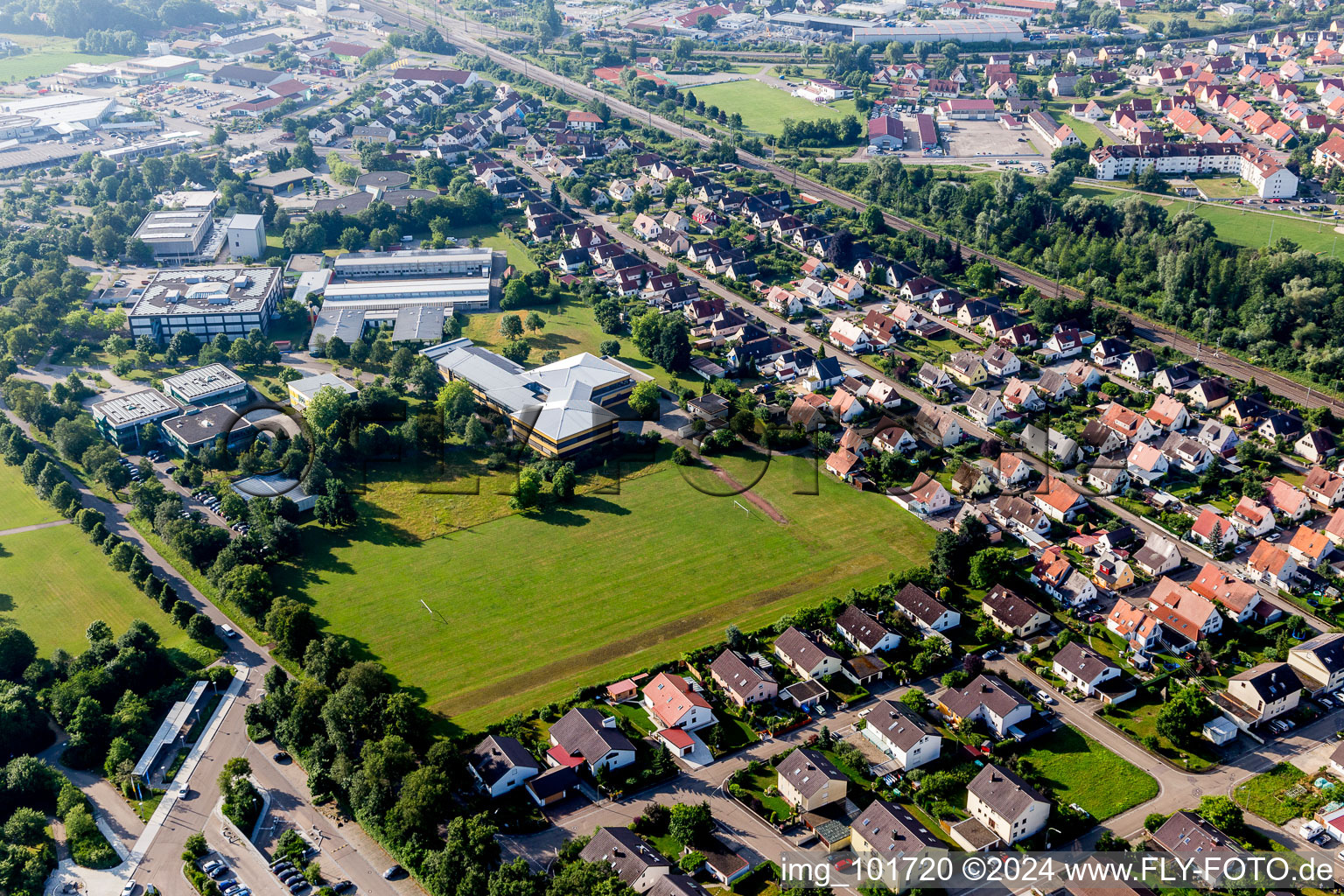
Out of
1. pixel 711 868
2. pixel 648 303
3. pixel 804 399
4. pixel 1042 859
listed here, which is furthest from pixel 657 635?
pixel 648 303

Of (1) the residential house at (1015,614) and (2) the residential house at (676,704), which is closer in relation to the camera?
(2) the residential house at (676,704)

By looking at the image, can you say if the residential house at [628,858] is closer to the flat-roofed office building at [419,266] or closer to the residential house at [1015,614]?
the residential house at [1015,614]

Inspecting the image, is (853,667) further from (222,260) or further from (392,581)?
(222,260)

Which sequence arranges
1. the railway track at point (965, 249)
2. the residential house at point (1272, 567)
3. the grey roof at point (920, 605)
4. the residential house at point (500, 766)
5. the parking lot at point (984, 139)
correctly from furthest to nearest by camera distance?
the parking lot at point (984, 139), the railway track at point (965, 249), the residential house at point (1272, 567), the grey roof at point (920, 605), the residential house at point (500, 766)

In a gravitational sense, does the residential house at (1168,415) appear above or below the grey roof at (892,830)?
above

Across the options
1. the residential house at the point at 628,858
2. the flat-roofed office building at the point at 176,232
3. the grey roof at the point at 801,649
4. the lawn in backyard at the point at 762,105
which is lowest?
the residential house at the point at 628,858

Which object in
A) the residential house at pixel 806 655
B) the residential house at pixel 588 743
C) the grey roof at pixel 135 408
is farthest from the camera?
the grey roof at pixel 135 408

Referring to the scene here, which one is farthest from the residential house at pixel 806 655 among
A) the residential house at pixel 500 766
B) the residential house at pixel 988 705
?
the residential house at pixel 500 766
